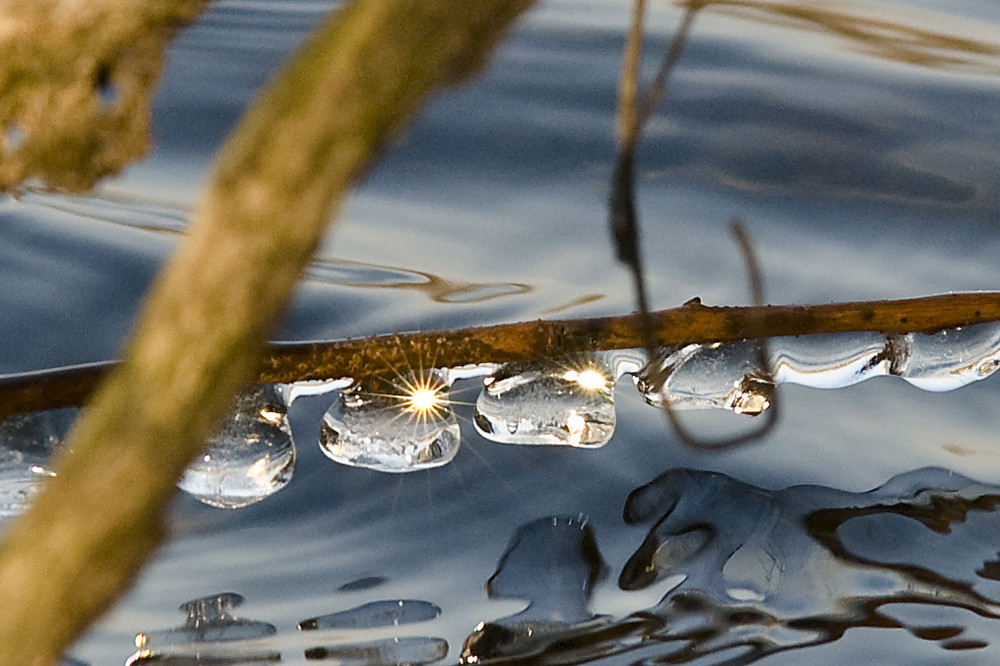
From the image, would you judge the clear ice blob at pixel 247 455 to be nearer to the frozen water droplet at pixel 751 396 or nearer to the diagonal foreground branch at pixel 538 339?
the diagonal foreground branch at pixel 538 339

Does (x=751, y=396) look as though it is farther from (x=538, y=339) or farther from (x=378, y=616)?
(x=378, y=616)

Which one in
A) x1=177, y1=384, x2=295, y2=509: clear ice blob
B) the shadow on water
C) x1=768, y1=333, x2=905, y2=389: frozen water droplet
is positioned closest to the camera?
the shadow on water

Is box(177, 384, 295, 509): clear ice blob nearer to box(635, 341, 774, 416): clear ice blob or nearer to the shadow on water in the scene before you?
the shadow on water

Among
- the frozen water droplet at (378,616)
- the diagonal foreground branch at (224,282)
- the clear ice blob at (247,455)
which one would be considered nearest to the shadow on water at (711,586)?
the frozen water droplet at (378,616)

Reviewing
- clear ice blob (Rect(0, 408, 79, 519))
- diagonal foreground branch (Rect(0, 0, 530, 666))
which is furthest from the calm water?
diagonal foreground branch (Rect(0, 0, 530, 666))

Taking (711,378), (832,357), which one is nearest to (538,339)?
(711,378)

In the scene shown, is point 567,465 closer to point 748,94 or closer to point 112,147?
point 112,147
